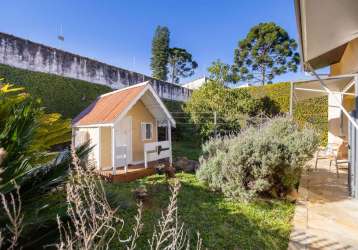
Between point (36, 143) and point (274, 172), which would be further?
point (274, 172)

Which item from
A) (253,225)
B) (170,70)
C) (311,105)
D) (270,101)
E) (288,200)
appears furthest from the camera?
(170,70)

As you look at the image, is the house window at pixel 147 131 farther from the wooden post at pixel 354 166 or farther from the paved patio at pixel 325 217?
the wooden post at pixel 354 166

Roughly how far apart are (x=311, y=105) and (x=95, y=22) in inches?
909

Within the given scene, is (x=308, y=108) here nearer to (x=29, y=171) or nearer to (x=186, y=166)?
(x=186, y=166)

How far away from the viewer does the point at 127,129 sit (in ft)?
48.4

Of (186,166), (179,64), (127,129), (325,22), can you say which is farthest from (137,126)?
(179,64)

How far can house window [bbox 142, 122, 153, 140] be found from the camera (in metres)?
15.9

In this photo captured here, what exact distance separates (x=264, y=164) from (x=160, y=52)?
5460 cm

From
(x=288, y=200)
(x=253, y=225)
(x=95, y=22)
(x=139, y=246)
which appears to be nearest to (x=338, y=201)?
(x=288, y=200)

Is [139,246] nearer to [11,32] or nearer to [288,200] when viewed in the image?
[288,200]

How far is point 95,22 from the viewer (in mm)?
23750

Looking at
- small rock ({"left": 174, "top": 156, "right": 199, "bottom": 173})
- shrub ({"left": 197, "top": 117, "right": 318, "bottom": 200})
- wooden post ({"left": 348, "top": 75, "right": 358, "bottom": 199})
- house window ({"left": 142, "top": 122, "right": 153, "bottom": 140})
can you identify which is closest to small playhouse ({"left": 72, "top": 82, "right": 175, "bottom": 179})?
house window ({"left": 142, "top": 122, "right": 153, "bottom": 140})

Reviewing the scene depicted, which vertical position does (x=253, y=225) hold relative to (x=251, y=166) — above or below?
below

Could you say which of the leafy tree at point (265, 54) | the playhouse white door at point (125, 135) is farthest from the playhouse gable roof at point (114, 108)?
the leafy tree at point (265, 54)
